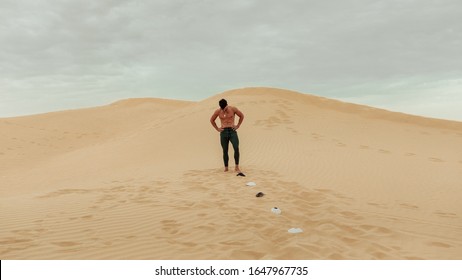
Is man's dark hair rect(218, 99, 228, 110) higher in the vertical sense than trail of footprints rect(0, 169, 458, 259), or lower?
higher

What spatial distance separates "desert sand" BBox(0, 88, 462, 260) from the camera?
4.56 m

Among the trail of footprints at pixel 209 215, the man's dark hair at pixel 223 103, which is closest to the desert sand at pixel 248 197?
the trail of footprints at pixel 209 215

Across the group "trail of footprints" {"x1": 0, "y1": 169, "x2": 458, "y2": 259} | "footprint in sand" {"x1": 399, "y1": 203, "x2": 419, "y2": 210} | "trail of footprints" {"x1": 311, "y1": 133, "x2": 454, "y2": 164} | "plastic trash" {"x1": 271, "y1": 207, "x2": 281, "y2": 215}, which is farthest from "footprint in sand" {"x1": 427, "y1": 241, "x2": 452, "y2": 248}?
"trail of footprints" {"x1": 311, "y1": 133, "x2": 454, "y2": 164}

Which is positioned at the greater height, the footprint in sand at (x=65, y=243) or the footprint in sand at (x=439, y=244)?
the footprint in sand at (x=65, y=243)

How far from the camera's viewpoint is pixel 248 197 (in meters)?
7.02

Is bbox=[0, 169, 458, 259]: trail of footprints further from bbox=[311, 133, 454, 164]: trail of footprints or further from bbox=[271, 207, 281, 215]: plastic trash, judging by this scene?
bbox=[311, 133, 454, 164]: trail of footprints

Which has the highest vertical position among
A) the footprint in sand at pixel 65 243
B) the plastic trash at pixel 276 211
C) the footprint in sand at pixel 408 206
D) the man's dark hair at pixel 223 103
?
the man's dark hair at pixel 223 103

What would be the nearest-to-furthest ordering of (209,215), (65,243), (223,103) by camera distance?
(65,243) < (209,215) < (223,103)

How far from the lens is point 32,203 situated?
6.82 m

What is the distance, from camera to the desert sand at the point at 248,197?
4.56 m

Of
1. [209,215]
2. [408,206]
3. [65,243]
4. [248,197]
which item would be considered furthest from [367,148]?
[65,243]

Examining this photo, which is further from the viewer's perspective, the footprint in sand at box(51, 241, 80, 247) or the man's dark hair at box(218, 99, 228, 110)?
the man's dark hair at box(218, 99, 228, 110)

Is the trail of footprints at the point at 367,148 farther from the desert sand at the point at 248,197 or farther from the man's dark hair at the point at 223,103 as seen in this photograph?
the man's dark hair at the point at 223,103

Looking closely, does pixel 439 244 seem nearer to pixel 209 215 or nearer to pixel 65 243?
pixel 209 215
